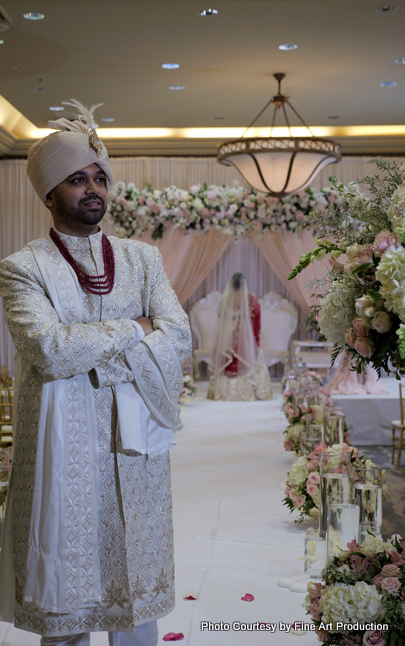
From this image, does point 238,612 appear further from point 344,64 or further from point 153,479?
point 344,64

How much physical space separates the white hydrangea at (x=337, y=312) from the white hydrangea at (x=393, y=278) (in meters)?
0.19

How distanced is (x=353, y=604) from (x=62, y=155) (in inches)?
61.2

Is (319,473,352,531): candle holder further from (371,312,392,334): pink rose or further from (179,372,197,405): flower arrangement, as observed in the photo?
(179,372,197,405): flower arrangement

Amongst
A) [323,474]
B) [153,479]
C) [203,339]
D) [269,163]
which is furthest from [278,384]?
[153,479]

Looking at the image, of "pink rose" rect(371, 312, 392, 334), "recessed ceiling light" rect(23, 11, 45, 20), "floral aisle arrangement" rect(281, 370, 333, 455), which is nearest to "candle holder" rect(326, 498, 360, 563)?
"pink rose" rect(371, 312, 392, 334)

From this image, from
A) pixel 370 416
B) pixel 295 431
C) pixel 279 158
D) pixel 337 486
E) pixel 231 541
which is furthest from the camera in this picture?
pixel 370 416

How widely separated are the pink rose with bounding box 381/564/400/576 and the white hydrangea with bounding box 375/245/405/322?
0.80 m

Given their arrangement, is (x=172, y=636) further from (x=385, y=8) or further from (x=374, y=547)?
(x=385, y=8)

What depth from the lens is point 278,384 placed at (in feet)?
39.1

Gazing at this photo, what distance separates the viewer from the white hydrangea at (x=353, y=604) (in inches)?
73.5

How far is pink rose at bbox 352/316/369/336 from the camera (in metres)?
1.64

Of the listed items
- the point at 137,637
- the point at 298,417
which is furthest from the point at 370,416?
the point at 137,637

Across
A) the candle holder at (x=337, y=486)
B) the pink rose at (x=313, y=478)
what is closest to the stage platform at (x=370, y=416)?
the pink rose at (x=313, y=478)

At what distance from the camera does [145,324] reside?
2.30m
